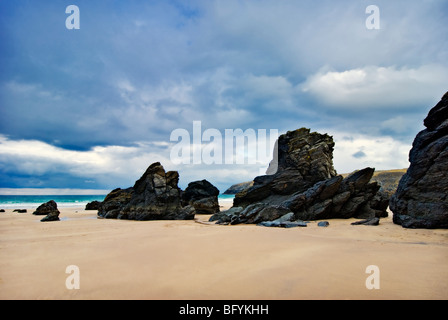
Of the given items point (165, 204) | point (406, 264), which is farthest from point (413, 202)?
point (165, 204)

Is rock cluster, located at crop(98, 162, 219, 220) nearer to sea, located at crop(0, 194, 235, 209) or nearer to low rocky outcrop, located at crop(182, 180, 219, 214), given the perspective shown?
low rocky outcrop, located at crop(182, 180, 219, 214)

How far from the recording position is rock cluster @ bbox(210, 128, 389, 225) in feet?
53.7

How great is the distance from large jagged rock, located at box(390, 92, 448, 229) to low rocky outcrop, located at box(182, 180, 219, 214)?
1932 cm

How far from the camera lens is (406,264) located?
513cm

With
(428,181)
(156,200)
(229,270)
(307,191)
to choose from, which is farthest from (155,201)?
(428,181)

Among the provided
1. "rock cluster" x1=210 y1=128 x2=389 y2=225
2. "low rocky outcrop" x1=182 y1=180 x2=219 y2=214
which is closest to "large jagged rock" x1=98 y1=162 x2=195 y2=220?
"rock cluster" x1=210 y1=128 x2=389 y2=225

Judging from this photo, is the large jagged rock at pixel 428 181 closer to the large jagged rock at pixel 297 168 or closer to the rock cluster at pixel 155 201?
the large jagged rock at pixel 297 168

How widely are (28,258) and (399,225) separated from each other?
14428 mm

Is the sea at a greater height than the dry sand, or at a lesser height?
lesser

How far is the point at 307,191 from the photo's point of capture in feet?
59.0

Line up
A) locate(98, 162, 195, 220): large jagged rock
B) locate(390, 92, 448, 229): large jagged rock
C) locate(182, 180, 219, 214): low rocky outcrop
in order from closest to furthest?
1. locate(390, 92, 448, 229): large jagged rock
2. locate(98, 162, 195, 220): large jagged rock
3. locate(182, 180, 219, 214): low rocky outcrop

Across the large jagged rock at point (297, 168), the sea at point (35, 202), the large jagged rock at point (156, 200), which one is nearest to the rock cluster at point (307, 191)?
the large jagged rock at point (297, 168)

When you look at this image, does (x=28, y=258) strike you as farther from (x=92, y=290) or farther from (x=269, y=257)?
(x=269, y=257)
